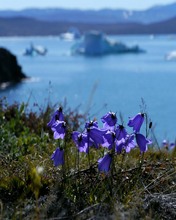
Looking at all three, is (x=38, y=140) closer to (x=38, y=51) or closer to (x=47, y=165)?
(x=47, y=165)

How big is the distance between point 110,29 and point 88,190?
369ft

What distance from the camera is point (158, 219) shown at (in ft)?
8.83

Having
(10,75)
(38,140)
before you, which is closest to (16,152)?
(38,140)

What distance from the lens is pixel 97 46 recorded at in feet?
148

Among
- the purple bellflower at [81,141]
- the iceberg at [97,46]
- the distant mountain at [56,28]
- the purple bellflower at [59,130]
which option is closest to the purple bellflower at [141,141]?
the purple bellflower at [81,141]

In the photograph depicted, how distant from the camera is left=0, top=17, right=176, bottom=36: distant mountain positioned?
101 metres

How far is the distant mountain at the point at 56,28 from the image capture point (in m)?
101

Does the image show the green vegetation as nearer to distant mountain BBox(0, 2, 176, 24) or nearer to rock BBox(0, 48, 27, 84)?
rock BBox(0, 48, 27, 84)

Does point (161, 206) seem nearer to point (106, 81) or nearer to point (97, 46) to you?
point (106, 81)

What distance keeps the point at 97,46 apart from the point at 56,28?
225 feet

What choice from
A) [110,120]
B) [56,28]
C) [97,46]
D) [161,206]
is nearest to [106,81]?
[97,46]

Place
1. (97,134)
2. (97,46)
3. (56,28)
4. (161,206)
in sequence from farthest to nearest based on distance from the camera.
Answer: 1. (56,28)
2. (97,46)
3. (97,134)
4. (161,206)

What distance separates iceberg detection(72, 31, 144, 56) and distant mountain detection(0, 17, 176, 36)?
50.4 metres

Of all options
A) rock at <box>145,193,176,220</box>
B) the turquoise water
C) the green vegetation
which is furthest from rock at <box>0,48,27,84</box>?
rock at <box>145,193,176,220</box>
